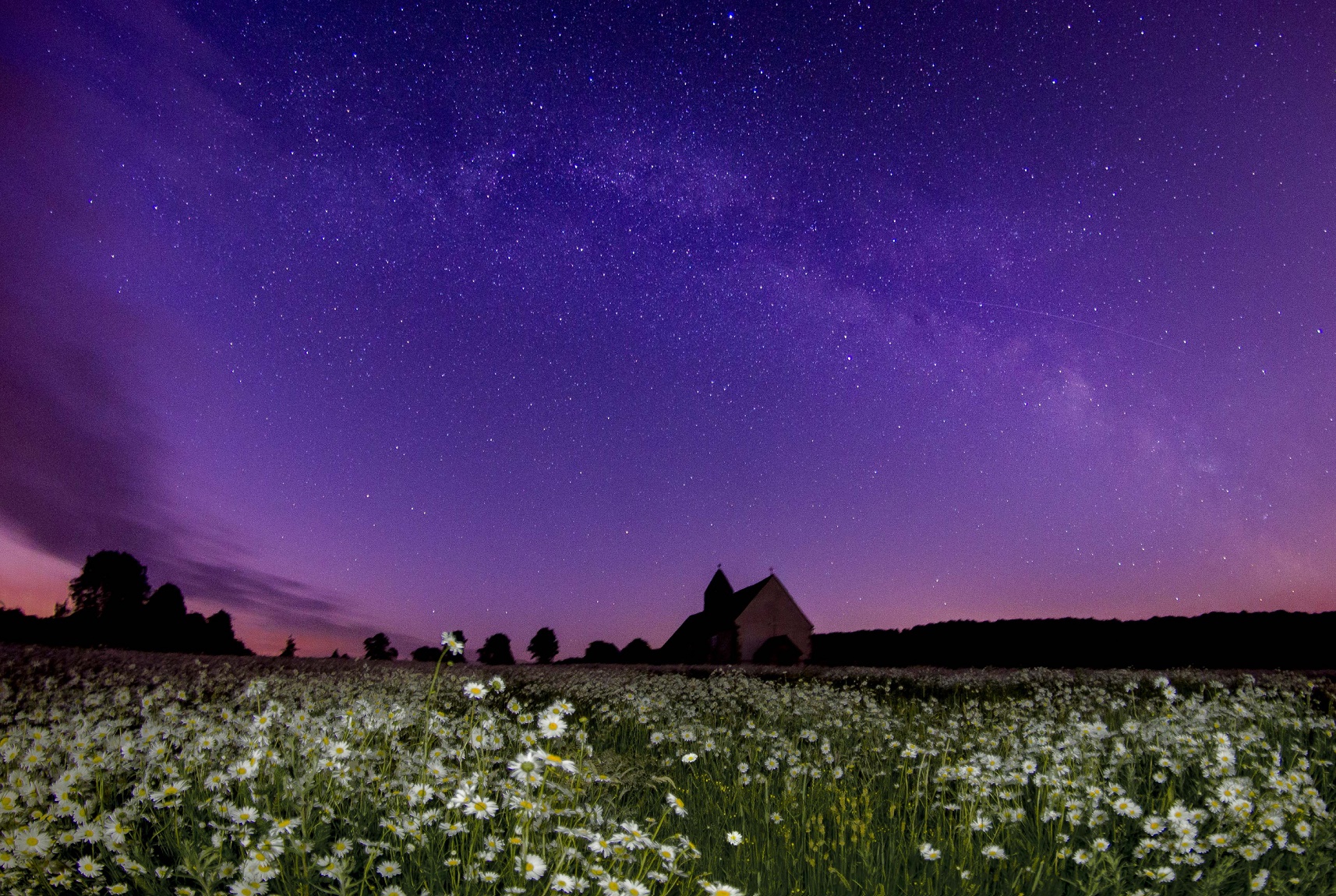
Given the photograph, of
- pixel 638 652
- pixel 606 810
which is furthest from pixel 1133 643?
pixel 638 652

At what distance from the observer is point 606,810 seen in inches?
193

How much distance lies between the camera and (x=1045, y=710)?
10.0 metres

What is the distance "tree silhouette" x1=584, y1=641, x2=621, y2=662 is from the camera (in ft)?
234

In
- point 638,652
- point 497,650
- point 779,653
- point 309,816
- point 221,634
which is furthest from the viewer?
point 497,650

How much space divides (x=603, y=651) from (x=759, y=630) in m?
25.3

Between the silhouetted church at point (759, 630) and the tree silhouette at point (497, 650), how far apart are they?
25550mm

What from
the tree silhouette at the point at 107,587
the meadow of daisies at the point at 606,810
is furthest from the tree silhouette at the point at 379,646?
the meadow of daisies at the point at 606,810

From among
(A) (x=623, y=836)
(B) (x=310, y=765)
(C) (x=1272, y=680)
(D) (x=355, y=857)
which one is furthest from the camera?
(C) (x=1272, y=680)

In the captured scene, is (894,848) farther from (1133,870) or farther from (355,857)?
(355,857)

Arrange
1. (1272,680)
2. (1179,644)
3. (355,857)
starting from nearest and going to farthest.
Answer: (355,857)
(1272,680)
(1179,644)

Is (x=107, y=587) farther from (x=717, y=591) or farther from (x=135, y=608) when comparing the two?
(x=717, y=591)

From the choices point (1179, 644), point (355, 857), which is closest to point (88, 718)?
point (355, 857)

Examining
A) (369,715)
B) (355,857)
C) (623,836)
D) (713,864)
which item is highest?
(369,715)

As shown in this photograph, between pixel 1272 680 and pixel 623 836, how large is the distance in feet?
50.1
